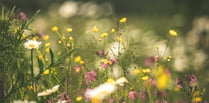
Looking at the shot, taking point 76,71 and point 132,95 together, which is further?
point 76,71

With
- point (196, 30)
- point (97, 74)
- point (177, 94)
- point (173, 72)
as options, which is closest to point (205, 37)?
point (196, 30)

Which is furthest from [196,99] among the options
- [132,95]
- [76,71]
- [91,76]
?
[76,71]

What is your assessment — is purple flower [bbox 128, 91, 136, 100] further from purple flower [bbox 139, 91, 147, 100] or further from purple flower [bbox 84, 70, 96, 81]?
purple flower [bbox 84, 70, 96, 81]

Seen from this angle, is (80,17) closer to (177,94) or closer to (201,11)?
(201,11)

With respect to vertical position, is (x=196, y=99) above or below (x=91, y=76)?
below

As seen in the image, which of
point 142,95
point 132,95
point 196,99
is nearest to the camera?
point 196,99

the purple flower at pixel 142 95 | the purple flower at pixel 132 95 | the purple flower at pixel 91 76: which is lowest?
the purple flower at pixel 142 95

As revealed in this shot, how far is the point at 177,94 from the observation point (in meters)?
3.87

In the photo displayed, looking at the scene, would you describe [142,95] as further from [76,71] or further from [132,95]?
[76,71]

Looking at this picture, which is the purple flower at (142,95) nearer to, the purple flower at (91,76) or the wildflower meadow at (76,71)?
the wildflower meadow at (76,71)

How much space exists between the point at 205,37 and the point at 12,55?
8.08 ft

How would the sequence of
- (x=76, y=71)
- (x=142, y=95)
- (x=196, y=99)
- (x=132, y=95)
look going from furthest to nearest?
(x=76, y=71), (x=142, y=95), (x=132, y=95), (x=196, y=99)

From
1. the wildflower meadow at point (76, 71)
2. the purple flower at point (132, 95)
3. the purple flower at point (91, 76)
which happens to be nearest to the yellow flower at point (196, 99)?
the wildflower meadow at point (76, 71)

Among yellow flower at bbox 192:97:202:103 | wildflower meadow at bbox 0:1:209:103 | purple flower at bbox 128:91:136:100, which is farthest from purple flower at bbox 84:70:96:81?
→ yellow flower at bbox 192:97:202:103
